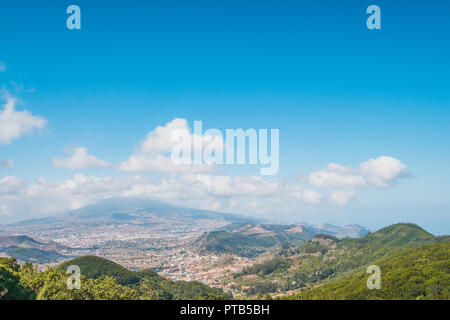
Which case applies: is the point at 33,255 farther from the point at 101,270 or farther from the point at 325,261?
the point at 325,261

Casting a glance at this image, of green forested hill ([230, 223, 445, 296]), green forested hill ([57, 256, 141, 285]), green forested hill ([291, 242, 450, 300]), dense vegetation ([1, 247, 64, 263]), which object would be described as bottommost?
dense vegetation ([1, 247, 64, 263])

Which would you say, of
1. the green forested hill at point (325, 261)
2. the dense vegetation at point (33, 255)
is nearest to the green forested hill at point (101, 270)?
the green forested hill at point (325, 261)

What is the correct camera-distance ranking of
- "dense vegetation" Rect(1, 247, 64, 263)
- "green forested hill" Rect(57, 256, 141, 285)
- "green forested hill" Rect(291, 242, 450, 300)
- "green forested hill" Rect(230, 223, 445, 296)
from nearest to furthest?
"green forested hill" Rect(291, 242, 450, 300), "green forested hill" Rect(57, 256, 141, 285), "green forested hill" Rect(230, 223, 445, 296), "dense vegetation" Rect(1, 247, 64, 263)

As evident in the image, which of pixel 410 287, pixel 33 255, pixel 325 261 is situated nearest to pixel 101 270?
pixel 410 287

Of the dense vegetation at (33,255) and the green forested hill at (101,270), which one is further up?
the green forested hill at (101,270)

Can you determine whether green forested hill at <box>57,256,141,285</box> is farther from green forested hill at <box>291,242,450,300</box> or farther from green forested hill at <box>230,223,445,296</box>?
green forested hill at <box>291,242,450,300</box>

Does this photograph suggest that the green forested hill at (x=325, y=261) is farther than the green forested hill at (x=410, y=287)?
Yes

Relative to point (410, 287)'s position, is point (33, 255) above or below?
below

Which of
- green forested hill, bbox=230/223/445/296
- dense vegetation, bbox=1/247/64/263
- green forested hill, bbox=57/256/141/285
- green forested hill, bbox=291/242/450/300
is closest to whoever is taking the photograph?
green forested hill, bbox=291/242/450/300

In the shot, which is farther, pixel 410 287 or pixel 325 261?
pixel 325 261

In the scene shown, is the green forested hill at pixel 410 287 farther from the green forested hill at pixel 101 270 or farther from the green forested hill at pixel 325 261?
the green forested hill at pixel 325 261

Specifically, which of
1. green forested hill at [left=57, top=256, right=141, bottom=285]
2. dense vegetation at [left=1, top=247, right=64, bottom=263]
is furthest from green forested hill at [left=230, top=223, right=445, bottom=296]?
dense vegetation at [left=1, top=247, right=64, bottom=263]

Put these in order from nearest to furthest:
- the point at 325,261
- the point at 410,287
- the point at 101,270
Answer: the point at 410,287, the point at 101,270, the point at 325,261

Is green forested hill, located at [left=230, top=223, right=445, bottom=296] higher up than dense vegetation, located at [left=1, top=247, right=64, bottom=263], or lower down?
higher up
